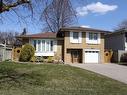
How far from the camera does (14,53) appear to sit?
151 feet

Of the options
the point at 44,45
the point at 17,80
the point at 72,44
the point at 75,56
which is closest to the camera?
the point at 17,80

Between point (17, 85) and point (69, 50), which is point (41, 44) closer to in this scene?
point (69, 50)

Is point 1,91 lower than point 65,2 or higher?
lower

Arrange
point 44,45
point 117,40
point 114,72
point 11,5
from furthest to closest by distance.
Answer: point 117,40 → point 44,45 → point 114,72 → point 11,5

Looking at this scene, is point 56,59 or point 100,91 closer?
point 100,91

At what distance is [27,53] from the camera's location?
1678 inches

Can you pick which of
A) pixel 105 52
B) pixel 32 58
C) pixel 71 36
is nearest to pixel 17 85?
pixel 32 58

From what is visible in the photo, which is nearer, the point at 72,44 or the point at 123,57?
the point at 72,44

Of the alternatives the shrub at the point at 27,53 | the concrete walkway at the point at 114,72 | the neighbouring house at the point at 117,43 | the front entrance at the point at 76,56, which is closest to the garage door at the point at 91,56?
the front entrance at the point at 76,56

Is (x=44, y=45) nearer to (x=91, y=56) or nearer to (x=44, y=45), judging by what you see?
(x=44, y=45)

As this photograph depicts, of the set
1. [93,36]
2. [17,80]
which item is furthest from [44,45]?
[17,80]

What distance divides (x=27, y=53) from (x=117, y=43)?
16.3 metres

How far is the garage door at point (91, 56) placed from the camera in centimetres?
4628

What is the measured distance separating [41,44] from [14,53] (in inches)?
163
